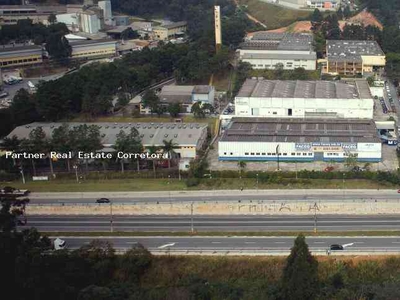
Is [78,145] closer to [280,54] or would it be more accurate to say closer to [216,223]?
[216,223]

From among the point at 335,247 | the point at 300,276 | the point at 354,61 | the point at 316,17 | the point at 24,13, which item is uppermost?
the point at 24,13

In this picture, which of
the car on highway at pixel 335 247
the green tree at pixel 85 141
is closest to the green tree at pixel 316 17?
the green tree at pixel 85 141

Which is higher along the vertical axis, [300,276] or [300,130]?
[300,130]

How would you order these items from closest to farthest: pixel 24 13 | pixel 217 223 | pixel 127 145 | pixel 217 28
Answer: pixel 217 223 → pixel 127 145 → pixel 217 28 → pixel 24 13

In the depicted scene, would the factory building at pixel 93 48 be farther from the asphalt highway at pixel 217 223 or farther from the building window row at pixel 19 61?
the asphalt highway at pixel 217 223

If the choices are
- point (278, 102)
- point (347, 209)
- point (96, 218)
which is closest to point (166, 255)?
point (96, 218)

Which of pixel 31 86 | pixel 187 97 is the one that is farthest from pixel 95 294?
pixel 31 86

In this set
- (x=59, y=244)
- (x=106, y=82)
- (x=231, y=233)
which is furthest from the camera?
(x=106, y=82)
